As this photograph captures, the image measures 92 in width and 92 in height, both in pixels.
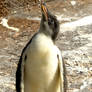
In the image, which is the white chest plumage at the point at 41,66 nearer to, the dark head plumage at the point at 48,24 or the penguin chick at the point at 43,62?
the penguin chick at the point at 43,62

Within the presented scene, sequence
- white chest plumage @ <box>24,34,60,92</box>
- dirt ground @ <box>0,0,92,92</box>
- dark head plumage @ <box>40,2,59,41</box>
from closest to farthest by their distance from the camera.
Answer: white chest plumage @ <box>24,34,60,92</box>, dark head plumage @ <box>40,2,59,41</box>, dirt ground @ <box>0,0,92,92</box>

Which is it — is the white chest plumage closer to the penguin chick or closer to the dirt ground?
the penguin chick

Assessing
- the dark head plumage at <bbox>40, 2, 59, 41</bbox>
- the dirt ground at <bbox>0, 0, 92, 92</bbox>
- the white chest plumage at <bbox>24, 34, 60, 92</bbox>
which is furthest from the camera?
the dirt ground at <bbox>0, 0, 92, 92</bbox>

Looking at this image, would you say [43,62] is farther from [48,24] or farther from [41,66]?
[48,24]

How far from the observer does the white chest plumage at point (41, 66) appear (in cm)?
436

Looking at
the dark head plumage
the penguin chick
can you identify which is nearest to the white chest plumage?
the penguin chick

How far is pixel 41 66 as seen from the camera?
445cm

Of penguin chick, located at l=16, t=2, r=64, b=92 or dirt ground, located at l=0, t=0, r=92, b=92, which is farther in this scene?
dirt ground, located at l=0, t=0, r=92, b=92

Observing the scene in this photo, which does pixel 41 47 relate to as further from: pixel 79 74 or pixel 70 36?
pixel 70 36

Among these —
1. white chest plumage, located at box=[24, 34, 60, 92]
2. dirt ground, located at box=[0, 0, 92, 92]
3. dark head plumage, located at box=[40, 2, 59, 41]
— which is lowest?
dirt ground, located at box=[0, 0, 92, 92]

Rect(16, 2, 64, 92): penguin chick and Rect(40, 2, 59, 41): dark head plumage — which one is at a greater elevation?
Rect(40, 2, 59, 41): dark head plumage

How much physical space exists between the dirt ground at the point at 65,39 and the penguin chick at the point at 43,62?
1442mm

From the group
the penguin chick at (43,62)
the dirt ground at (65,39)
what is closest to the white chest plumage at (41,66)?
the penguin chick at (43,62)

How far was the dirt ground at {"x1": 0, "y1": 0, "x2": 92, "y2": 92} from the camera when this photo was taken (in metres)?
6.47
